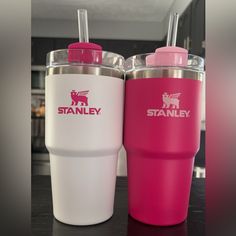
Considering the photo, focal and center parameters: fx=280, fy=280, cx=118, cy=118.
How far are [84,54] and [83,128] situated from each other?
0.11 meters

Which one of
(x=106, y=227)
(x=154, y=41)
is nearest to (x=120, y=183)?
(x=106, y=227)

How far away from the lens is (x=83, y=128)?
0.40m

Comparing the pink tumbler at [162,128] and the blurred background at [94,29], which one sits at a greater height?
the blurred background at [94,29]

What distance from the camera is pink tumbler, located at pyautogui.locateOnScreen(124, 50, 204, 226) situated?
1.33 feet

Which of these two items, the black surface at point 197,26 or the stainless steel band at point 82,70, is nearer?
the stainless steel band at point 82,70

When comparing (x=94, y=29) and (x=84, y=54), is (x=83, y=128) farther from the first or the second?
(x=94, y=29)

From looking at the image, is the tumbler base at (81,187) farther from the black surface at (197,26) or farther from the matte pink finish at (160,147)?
the black surface at (197,26)

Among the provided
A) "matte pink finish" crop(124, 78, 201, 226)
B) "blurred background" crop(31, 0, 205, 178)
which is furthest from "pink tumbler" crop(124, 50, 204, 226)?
"blurred background" crop(31, 0, 205, 178)

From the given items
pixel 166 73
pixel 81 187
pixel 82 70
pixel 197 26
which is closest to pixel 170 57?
pixel 166 73

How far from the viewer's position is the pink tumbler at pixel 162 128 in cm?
41

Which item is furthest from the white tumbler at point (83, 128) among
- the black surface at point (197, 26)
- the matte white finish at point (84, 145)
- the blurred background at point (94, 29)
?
the blurred background at point (94, 29)

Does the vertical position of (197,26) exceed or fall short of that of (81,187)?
it exceeds it

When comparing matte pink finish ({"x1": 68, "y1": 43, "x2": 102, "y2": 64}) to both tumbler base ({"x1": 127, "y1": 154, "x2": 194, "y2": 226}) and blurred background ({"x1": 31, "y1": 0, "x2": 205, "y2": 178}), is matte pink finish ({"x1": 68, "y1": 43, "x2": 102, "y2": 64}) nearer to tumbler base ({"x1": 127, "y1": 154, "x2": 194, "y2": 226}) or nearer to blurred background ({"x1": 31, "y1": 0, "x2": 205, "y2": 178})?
tumbler base ({"x1": 127, "y1": 154, "x2": 194, "y2": 226})

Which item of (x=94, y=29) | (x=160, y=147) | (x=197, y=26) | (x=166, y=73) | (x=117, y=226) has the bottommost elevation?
(x=117, y=226)
